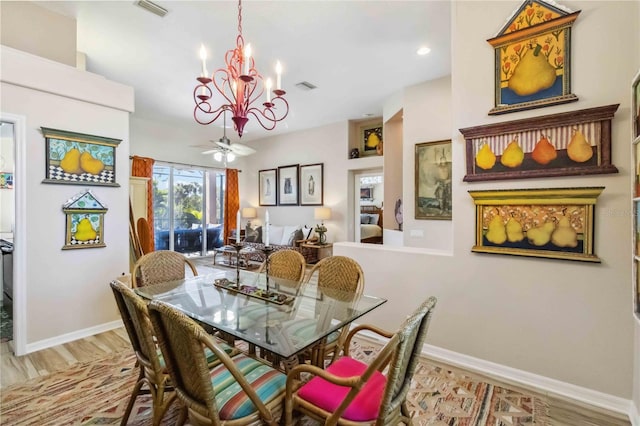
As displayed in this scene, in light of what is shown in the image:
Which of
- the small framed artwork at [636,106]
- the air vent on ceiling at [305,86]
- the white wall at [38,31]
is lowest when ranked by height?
the small framed artwork at [636,106]

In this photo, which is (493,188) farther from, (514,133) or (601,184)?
(601,184)

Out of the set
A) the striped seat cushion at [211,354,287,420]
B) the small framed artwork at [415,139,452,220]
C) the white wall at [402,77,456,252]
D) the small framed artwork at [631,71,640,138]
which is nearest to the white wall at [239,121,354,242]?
the white wall at [402,77,456,252]

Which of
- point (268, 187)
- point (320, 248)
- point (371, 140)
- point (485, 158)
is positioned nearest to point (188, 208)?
point (268, 187)

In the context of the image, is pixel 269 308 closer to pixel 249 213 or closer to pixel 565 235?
pixel 565 235

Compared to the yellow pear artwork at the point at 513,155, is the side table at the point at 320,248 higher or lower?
lower

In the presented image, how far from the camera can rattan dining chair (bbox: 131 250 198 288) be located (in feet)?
8.33

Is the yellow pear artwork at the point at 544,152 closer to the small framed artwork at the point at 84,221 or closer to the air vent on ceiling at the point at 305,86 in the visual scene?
the air vent on ceiling at the point at 305,86

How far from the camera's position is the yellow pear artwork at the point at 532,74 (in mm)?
2146

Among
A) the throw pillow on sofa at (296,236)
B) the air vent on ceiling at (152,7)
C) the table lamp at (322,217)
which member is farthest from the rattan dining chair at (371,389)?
the throw pillow on sofa at (296,236)

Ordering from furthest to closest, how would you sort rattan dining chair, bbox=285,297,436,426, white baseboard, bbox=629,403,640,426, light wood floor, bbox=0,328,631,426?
light wood floor, bbox=0,328,631,426
white baseboard, bbox=629,403,640,426
rattan dining chair, bbox=285,297,436,426

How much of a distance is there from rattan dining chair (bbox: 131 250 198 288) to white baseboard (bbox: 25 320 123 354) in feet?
3.91

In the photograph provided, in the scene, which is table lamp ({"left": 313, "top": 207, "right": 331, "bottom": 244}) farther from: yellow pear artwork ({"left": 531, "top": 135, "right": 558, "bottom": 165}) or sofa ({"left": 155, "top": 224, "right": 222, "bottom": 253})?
yellow pear artwork ({"left": 531, "top": 135, "right": 558, "bottom": 165})

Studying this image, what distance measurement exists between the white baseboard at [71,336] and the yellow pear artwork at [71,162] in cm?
164

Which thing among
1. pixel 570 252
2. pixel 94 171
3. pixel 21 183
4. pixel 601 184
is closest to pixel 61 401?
pixel 21 183
